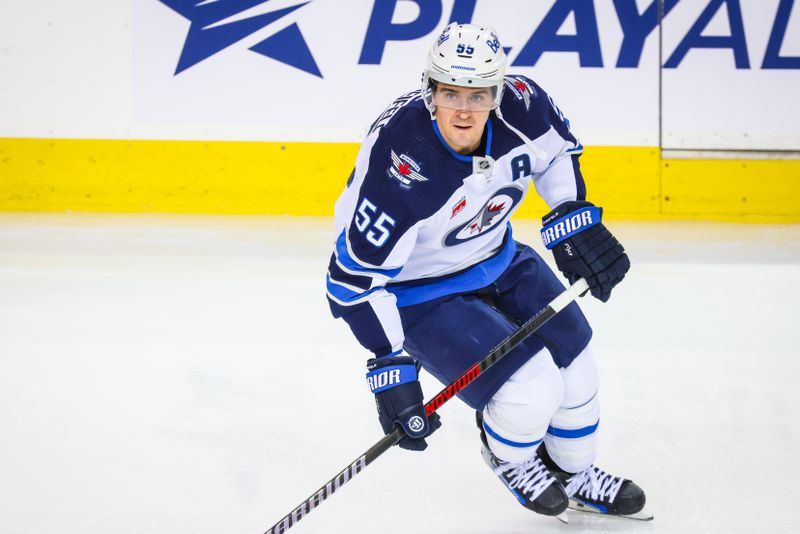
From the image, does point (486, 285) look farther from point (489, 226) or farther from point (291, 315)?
point (291, 315)

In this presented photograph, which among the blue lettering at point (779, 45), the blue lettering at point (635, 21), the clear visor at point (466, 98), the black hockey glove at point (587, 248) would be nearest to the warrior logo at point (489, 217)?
the black hockey glove at point (587, 248)

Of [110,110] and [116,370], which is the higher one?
[116,370]

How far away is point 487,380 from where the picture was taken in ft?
7.27

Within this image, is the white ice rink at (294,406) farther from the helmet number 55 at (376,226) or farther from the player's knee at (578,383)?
the helmet number 55 at (376,226)

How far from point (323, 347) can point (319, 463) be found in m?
1.10

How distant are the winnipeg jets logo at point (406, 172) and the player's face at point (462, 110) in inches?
3.8

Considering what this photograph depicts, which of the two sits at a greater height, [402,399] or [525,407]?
[402,399]

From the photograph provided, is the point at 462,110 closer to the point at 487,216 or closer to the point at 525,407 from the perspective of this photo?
the point at 487,216

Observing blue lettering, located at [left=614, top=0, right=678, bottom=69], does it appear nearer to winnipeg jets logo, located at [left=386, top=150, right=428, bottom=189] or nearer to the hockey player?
the hockey player

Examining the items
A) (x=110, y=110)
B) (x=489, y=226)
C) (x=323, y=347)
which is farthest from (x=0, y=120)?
(x=489, y=226)

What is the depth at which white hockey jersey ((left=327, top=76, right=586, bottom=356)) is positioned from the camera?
2121 millimetres

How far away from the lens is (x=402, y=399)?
2.10 metres

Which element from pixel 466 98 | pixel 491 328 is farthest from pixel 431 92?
pixel 491 328

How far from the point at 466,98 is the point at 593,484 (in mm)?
960
